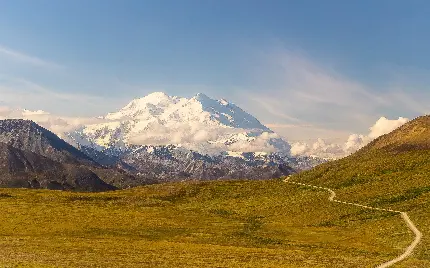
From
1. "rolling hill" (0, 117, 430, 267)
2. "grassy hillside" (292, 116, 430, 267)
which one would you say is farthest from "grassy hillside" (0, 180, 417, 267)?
"grassy hillside" (292, 116, 430, 267)

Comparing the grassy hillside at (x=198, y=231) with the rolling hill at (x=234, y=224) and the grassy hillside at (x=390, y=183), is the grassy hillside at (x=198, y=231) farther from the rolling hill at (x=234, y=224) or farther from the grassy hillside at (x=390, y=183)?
the grassy hillside at (x=390, y=183)

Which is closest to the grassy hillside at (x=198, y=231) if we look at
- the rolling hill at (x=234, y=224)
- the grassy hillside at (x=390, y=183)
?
the rolling hill at (x=234, y=224)

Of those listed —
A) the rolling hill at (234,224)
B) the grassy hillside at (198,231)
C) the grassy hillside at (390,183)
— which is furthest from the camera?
the grassy hillside at (390,183)

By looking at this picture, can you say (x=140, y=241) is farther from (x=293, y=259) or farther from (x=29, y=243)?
(x=293, y=259)

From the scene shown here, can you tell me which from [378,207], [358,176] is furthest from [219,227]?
A: [358,176]

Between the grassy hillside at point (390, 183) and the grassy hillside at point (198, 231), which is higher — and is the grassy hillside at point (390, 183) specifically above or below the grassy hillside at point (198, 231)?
above

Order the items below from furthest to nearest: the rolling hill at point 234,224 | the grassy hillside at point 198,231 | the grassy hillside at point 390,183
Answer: the grassy hillside at point 390,183 → the rolling hill at point 234,224 → the grassy hillside at point 198,231

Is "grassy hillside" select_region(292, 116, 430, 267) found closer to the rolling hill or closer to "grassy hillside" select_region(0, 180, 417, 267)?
the rolling hill

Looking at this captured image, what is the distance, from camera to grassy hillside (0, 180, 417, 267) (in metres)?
60.2

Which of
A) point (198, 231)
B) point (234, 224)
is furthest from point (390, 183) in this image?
point (198, 231)

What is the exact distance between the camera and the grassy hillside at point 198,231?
60.2m

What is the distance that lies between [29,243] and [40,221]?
29.3 metres

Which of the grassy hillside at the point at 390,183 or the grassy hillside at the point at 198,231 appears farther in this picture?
the grassy hillside at the point at 390,183

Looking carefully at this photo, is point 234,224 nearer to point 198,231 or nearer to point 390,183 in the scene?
point 198,231
